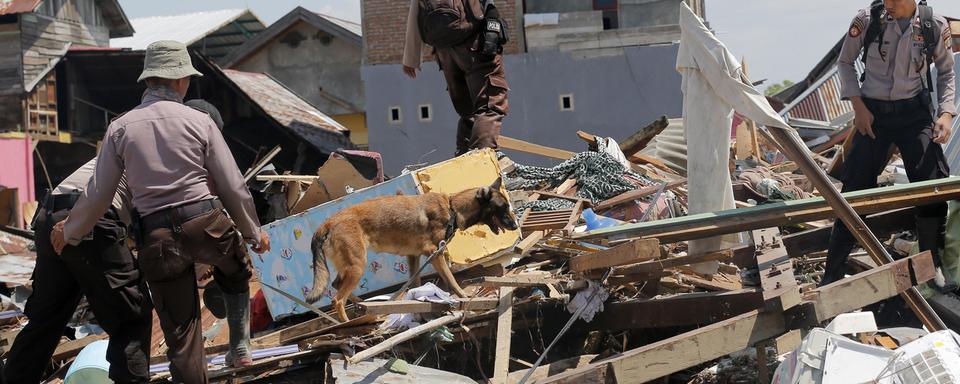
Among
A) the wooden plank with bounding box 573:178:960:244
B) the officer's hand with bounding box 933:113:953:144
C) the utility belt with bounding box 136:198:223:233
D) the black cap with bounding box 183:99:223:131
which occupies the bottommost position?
the wooden plank with bounding box 573:178:960:244

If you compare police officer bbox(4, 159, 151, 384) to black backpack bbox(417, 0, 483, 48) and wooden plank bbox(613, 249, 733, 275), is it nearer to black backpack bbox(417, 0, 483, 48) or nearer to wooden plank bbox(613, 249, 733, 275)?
wooden plank bbox(613, 249, 733, 275)

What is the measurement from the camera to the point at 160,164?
16.4ft

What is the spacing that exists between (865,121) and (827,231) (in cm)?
83

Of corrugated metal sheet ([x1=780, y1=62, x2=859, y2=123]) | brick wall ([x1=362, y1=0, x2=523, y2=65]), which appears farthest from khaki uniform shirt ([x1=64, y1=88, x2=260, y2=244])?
brick wall ([x1=362, y1=0, x2=523, y2=65])

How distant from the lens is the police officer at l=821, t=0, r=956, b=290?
680 cm

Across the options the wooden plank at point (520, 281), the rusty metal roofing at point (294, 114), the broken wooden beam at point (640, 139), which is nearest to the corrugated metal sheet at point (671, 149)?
the broken wooden beam at point (640, 139)

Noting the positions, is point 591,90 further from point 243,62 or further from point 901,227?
point 243,62

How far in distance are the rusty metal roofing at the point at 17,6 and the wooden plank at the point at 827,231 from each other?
27.3 metres

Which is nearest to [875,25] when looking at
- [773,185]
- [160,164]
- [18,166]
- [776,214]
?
[776,214]

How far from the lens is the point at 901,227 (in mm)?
7262

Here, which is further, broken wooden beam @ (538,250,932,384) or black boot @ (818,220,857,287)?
black boot @ (818,220,857,287)

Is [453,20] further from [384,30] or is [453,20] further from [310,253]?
[384,30]

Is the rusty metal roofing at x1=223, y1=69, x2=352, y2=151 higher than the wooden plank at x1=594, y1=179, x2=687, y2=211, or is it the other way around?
the rusty metal roofing at x1=223, y1=69, x2=352, y2=151

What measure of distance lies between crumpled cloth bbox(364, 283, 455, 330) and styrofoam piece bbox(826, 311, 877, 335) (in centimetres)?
233
